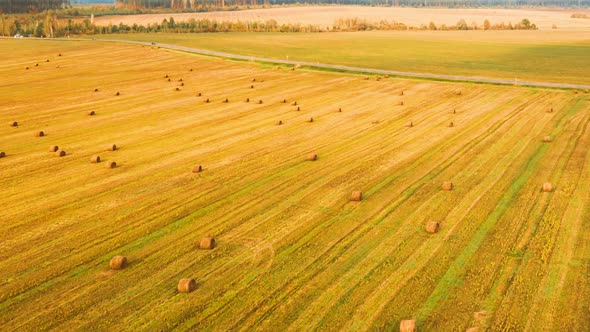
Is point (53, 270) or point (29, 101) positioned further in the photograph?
point (29, 101)

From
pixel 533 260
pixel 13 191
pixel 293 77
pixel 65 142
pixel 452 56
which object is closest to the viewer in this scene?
pixel 533 260

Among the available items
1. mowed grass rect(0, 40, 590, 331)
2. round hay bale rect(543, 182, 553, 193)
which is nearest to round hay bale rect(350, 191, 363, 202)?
mowed grass rect(0, 40, 590, 331)

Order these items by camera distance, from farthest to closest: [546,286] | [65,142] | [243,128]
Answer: [243,128] → [65,142] → [546,286]

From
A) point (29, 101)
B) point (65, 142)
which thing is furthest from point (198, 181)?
point (29, 101)

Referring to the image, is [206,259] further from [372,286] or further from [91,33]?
[91,33]

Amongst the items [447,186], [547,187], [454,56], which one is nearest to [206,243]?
[447,186]

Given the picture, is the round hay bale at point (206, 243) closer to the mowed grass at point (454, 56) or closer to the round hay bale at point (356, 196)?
the round hay bale at point (356, 196)
